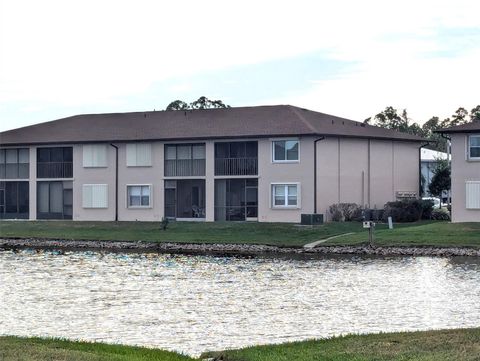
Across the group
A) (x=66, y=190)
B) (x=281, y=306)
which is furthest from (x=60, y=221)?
(x=281, y=306)

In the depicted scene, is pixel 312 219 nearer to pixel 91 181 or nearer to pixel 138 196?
pixel 138 196

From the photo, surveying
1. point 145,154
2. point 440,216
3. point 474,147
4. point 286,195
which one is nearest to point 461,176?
point 474,147

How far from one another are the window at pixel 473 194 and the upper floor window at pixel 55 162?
28.5 meters

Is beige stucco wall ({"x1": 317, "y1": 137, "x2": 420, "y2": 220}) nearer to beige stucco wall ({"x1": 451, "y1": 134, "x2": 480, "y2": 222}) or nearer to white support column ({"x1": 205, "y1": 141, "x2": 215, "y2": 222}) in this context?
white support column ({"x1": 205, "y1": 141, "x2": 215, "y2": 222})

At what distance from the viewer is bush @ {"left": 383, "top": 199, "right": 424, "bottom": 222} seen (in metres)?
62.8

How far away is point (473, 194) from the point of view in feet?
185

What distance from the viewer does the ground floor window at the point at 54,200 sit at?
71.0m

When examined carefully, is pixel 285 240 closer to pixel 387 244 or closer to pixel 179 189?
pixel 387 244

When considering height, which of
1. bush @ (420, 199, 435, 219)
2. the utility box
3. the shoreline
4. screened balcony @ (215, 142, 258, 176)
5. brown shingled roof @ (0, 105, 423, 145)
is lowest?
the shoreline

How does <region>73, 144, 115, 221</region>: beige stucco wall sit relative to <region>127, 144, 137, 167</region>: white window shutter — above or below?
below

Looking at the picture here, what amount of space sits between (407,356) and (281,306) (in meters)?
12.5

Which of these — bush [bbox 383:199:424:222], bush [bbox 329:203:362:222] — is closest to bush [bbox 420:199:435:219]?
bush [bbox 383:199:424:222]

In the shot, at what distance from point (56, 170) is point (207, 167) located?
11.9 meters

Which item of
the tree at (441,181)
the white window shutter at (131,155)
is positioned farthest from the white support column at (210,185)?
the tree at (441,181)
